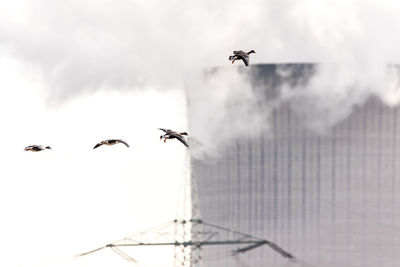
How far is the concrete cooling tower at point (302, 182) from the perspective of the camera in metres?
174

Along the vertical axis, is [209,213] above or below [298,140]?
below

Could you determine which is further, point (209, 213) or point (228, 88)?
point (228, 88)

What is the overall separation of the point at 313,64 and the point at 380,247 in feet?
94.2

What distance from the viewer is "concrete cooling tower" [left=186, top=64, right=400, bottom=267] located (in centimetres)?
17388

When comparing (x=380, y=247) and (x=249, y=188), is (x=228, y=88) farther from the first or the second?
(x=380, y=247)

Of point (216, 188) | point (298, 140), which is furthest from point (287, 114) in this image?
point (216, 188)

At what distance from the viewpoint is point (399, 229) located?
583 ft

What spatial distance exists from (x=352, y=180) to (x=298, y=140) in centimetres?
922

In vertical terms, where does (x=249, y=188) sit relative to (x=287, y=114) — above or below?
below

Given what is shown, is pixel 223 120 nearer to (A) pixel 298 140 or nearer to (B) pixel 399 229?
(A) pixel 298 140

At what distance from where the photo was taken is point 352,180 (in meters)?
180

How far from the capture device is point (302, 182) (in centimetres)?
18075

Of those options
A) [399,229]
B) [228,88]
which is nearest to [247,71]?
[228,88]

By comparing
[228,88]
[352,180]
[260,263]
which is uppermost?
[228,88]
